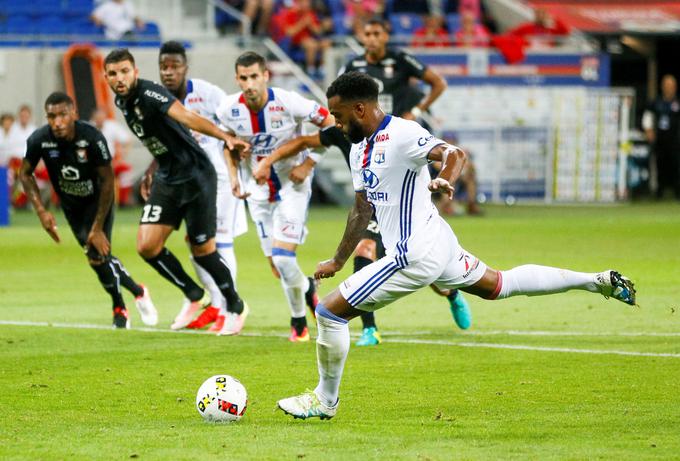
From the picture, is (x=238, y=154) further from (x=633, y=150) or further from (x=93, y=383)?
(x=633, y=150)

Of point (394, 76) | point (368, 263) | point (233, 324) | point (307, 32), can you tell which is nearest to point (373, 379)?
point (368, 263)

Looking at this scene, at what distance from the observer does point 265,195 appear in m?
11.5

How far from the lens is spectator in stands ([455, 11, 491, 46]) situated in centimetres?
3100

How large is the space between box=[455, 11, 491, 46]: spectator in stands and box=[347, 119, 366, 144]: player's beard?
23.3 m

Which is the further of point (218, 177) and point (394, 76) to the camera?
point (394, 76)

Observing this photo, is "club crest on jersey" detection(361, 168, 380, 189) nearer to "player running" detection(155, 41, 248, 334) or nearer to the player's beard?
the player's beard

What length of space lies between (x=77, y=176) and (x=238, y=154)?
5.26ft

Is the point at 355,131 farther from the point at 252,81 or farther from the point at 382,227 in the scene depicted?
the point at 252,81

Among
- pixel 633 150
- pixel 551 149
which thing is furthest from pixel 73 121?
pixel 633 150

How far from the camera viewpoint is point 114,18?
2967 centimetres

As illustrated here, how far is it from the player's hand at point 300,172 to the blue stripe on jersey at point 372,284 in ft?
11.7

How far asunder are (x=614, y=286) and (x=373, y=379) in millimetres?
1739

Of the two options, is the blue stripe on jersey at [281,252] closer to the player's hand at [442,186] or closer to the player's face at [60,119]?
the player's face at [60,119]

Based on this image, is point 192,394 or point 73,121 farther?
point 73,121
